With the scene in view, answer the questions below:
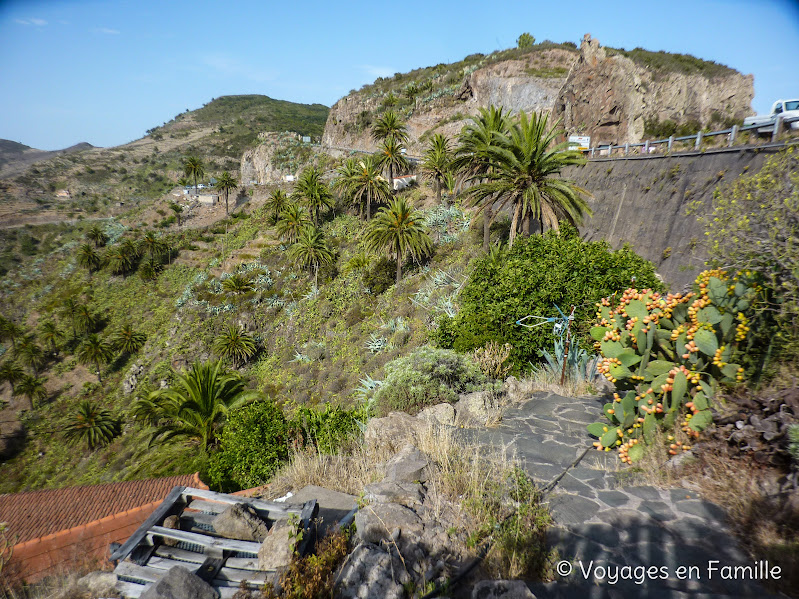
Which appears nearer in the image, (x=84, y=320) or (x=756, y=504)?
(x=756, y=504)

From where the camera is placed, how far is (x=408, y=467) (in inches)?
181

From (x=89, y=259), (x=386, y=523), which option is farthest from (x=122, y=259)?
(x=386, y=523)

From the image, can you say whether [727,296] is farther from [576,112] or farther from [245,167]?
[245,167]

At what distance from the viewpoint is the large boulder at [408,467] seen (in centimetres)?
443

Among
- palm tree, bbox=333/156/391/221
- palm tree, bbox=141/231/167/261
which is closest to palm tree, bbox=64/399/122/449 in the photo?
palm tree, bbox=141/231/167/261

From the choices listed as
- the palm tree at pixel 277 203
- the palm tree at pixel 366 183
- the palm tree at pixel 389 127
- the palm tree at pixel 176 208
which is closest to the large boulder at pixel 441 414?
the palm tree at pixel 366 183

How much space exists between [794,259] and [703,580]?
10.8 ft

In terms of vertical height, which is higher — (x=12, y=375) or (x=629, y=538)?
(x=629, y=538)

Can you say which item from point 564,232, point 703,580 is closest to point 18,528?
point 703,580

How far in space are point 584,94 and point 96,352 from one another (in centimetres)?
5883

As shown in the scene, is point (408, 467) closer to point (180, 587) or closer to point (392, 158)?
point (180, 587)

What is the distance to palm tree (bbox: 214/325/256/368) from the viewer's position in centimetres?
3972

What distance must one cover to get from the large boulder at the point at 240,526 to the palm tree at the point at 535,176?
16026 mm

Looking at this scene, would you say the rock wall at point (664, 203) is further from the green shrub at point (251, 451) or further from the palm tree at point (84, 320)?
the palm tree at point (84, 320)
